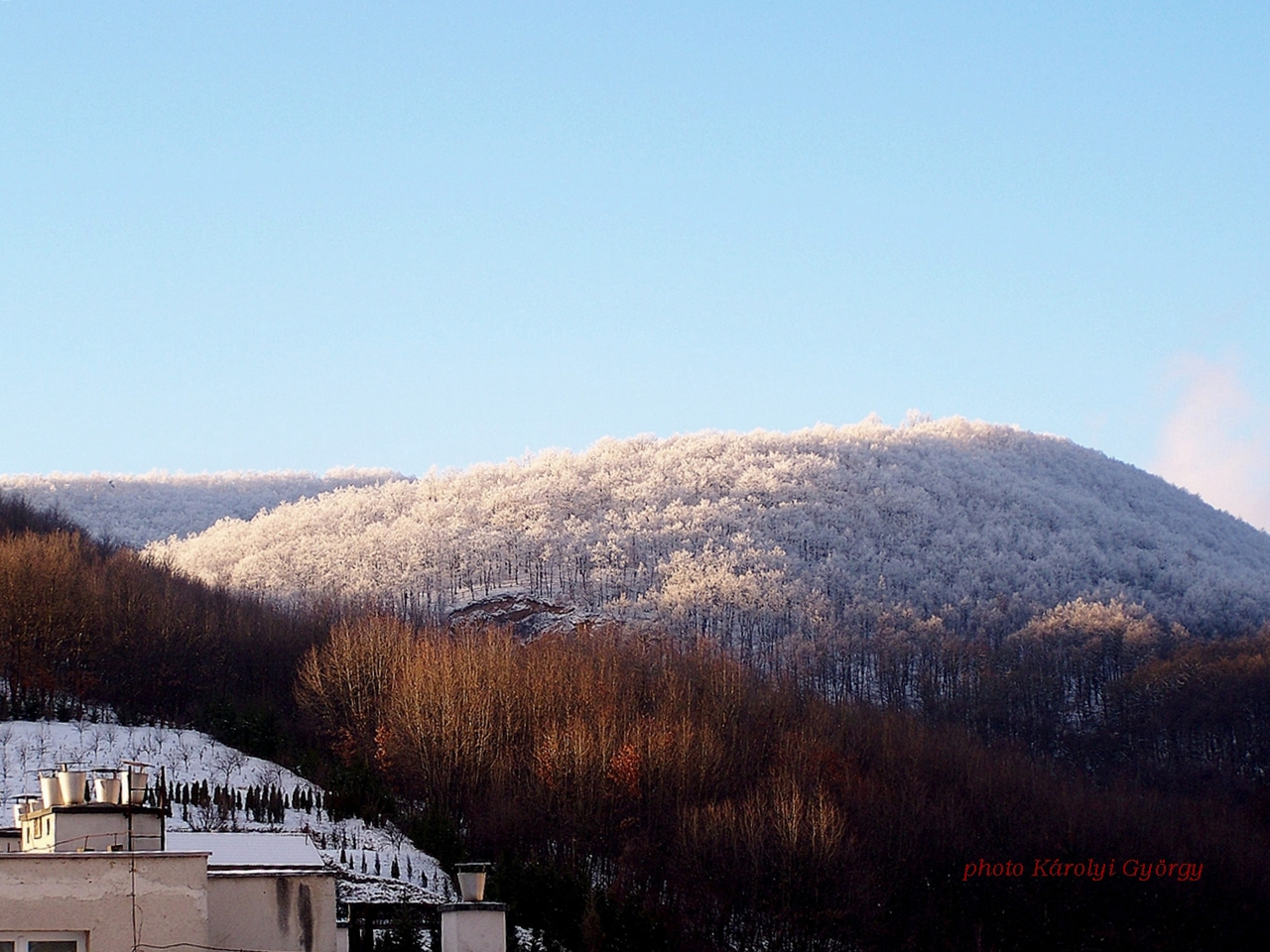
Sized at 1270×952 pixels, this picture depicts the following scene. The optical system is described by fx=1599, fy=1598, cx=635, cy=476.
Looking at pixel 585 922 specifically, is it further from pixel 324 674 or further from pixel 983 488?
pixel 983 488

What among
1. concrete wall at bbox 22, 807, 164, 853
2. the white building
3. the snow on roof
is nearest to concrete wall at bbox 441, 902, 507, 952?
the white building

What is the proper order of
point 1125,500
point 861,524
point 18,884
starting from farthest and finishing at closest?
point 1125,500
point 861,524
point 18,884

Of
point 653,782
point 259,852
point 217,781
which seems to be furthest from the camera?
point 653,782

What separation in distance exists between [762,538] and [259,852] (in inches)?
4061

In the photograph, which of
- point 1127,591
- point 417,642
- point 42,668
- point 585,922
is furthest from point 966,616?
point 585,922

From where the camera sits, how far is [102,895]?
41.4ft

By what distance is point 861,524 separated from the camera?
127 metres

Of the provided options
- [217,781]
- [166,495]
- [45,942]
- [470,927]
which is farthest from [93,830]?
[166,495]

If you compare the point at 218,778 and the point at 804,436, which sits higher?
the point at 804,436

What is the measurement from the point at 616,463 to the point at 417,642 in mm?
84705

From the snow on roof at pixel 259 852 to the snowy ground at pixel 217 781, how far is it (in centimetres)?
1432

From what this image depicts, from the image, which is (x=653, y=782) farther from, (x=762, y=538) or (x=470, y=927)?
(x=762, y=538)

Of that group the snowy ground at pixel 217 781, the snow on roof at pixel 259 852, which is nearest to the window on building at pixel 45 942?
the snow on roof at pixel 259 852

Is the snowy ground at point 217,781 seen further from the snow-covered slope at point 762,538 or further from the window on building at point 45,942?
the snow-covered slope at point 762,538
